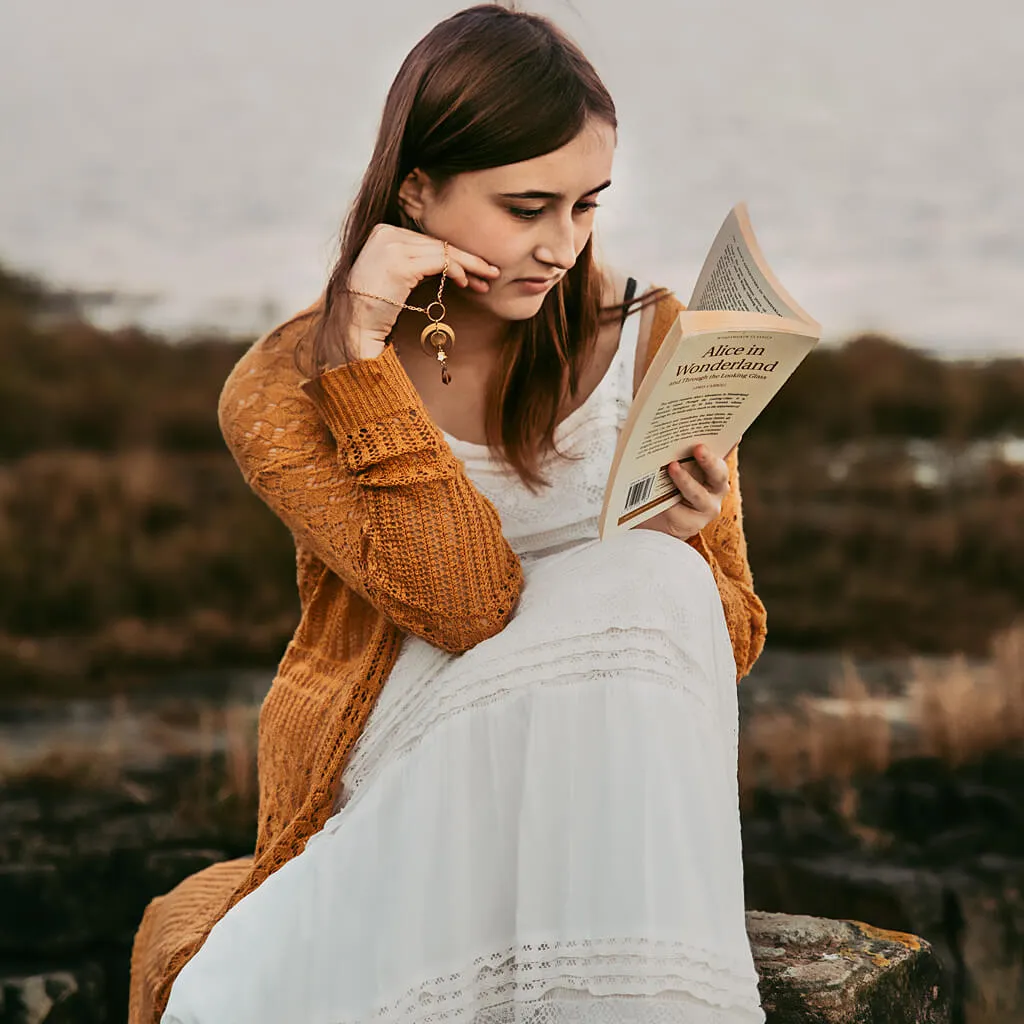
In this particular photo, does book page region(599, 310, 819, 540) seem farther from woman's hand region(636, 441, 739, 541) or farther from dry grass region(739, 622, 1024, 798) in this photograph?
dry grass region(739, 622, 1024, 798)

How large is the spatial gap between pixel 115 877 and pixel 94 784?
112 cm

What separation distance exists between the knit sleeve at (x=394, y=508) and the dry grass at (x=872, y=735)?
2308 millimetres

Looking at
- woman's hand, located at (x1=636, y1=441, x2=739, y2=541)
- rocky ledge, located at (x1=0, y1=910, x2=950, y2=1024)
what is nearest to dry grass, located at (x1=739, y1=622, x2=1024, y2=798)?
rocky ledge, located at (x1=0, y1=910, x2=950, y2=1024)

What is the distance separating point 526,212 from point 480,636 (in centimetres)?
54

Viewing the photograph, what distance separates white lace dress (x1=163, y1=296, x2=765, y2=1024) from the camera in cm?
146

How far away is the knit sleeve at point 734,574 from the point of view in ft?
6.46

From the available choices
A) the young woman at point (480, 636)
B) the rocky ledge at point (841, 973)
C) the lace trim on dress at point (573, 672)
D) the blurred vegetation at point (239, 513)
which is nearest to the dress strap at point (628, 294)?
the young woman at point (480, 636)

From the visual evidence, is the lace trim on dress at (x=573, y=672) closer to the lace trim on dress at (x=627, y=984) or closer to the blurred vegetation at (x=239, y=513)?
the lace trim on dress at (x=627, y=984)

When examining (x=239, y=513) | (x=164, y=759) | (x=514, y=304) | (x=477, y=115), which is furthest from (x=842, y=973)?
(x=239, y=513)

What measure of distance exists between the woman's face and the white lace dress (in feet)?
1.29

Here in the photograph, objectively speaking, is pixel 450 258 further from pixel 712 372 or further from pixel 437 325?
pixel 712 372

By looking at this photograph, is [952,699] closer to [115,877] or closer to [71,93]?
[115,877]

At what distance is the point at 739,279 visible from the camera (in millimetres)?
1750

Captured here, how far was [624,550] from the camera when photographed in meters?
1.66
